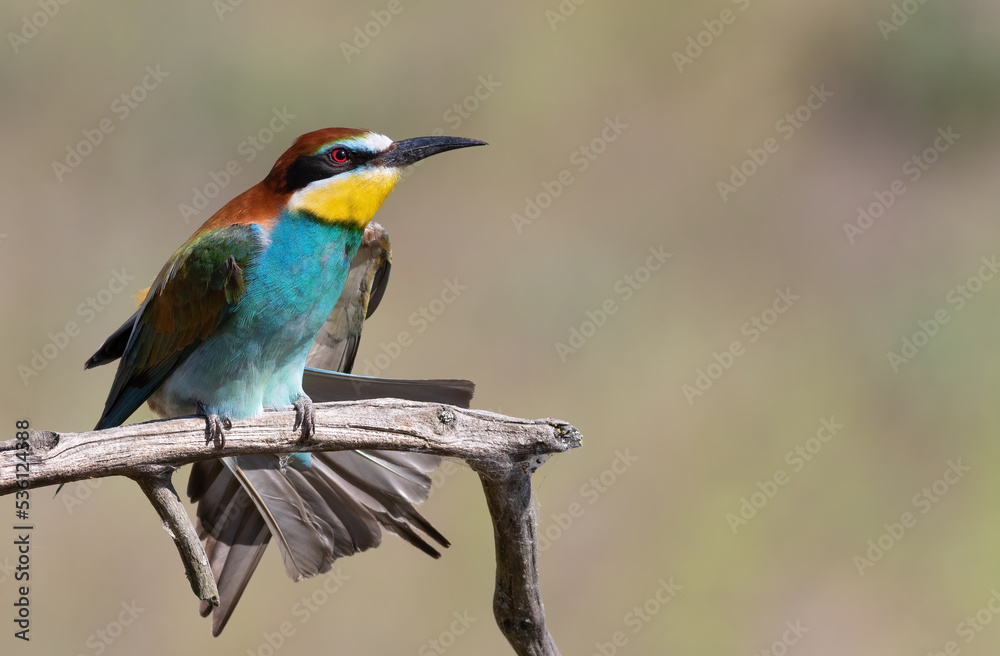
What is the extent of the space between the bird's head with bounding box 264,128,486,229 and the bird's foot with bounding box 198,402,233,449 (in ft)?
1.75

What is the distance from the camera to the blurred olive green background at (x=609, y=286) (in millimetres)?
4273

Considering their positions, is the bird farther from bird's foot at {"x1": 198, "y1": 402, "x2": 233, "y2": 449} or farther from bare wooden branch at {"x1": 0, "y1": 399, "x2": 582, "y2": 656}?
bare wooden branch at {"x1": 0, "y1": 399, "x2": 582, "y2": 656}

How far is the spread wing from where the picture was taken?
95.8 inches

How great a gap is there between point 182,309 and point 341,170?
0.53 meters

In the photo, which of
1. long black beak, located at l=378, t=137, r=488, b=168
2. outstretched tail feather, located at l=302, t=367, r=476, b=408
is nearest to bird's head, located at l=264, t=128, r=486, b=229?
long black beak, located at l=378, t=137, r=488, b=168

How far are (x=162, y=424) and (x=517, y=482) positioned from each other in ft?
2.42

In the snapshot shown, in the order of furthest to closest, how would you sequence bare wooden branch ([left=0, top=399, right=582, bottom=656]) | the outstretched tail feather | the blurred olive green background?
the blurred olive green background, the outstretched tail feather, bare wooden branch ([left=0, top=399, right=582, bottom=656])

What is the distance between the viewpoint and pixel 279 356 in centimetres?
253

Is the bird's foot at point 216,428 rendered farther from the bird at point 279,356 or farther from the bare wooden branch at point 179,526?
the bare wooden branch at point 179,526

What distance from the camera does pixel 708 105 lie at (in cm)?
610

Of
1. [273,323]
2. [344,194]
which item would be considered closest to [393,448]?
[273,323]

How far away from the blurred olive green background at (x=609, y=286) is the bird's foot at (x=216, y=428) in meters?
1.98

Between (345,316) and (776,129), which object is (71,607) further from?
(776,129)

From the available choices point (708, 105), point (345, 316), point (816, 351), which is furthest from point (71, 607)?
point (708, 105)
